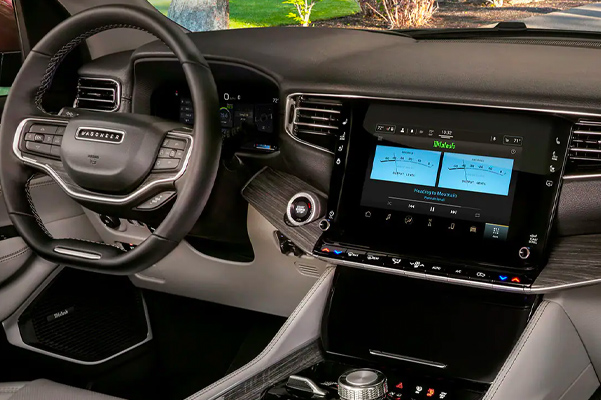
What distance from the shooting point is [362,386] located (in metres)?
1.31

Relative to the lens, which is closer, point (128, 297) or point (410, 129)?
point (410, 129)

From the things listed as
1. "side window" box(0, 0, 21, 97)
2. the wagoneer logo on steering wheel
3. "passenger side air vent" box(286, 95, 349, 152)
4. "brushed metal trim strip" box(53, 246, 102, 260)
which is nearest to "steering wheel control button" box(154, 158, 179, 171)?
the wagoneer logo on steering wheel

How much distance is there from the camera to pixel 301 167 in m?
1.62

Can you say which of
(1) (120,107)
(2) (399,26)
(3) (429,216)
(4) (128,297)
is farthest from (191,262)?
(2) (399,26)

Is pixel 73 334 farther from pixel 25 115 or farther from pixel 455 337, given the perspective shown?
pixel 455 337

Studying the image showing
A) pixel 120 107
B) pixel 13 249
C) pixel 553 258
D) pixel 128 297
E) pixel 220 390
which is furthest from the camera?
pixel 128 297

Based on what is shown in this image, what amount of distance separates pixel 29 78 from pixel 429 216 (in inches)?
35.5

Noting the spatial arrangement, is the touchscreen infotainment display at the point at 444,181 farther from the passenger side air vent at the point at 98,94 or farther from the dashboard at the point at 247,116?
the passenger side air vent at the point at 98,94

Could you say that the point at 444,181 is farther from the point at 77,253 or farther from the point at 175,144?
the point at 77,253

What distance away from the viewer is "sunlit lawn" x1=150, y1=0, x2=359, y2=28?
2365mm

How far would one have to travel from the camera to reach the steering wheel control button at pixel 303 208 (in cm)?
158

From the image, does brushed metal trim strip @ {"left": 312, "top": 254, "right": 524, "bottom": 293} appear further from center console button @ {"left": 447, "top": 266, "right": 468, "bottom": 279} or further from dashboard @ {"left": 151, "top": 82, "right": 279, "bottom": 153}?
dashboard @ {"left": 151, "top": 82, "right": 279, "bottom": 153}

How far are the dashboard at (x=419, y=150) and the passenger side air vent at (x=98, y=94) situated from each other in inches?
6.1

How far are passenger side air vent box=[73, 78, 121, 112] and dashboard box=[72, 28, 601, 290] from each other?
0.51 feet
